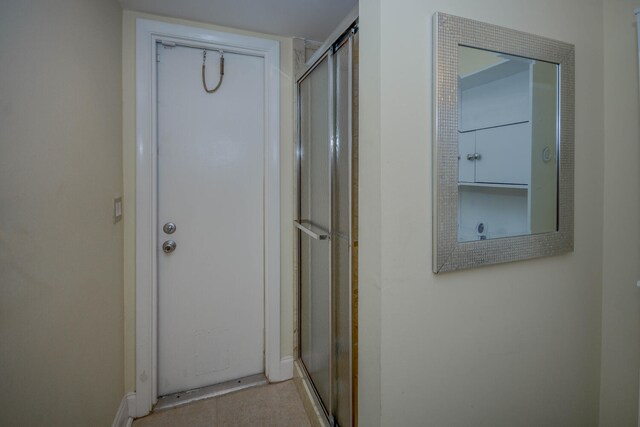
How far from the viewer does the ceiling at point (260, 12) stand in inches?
62.0

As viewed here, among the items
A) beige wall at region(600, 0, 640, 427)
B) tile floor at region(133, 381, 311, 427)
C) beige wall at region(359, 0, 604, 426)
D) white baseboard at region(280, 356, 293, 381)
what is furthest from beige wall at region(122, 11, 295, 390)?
beige wall at region(600, 0, 640, 427)

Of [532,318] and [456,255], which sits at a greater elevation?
[456,255]

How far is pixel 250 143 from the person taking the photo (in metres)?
1.95

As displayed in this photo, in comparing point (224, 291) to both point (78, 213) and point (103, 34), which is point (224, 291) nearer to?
point (78, 213)

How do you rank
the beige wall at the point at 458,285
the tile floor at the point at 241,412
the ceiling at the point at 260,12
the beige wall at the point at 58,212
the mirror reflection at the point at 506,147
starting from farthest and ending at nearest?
the tile floor at the point at 241,412 < the ceiling at the point at 260,12 < the mirror reflection at the point at 506,147 < the beige wall at the point at 458,285 < the beige wall at the point at 58,212

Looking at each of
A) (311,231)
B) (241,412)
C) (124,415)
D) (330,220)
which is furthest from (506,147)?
(124,415)

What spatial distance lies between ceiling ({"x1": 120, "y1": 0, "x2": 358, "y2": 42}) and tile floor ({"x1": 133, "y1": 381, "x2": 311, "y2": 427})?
2.23 m

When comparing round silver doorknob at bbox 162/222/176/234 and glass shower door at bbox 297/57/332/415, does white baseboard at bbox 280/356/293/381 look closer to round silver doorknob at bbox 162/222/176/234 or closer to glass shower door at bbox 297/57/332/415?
glass shower door at bbox 297/57/332/415

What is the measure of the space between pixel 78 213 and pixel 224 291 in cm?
99

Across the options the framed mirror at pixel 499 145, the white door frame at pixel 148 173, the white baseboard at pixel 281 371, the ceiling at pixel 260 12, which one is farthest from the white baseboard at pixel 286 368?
the ceiling at pixel 260 12

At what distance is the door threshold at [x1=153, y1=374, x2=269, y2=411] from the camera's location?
1807 mm

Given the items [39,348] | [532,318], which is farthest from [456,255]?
[39,348]

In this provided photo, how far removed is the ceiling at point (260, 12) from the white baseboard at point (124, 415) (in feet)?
6.89

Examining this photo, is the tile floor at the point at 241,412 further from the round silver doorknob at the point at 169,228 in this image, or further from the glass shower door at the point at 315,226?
the round silver doorknob at the point at 169,228
